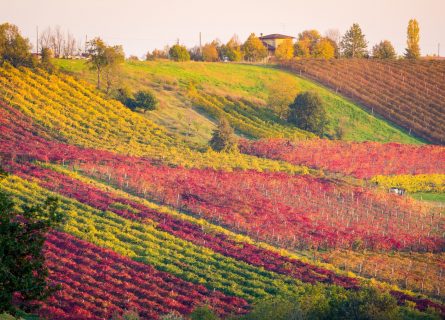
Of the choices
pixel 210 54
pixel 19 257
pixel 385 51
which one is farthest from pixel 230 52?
pixel 19 257

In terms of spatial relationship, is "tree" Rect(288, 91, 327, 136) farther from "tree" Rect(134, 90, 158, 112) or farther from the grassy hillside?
"tree" Rect(134, 90, 158, 112)

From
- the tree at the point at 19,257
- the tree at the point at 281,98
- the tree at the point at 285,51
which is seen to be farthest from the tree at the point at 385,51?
Result: the tree at the point at 19,257

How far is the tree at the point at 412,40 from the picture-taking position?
5374 inches

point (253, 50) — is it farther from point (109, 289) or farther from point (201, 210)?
point (109, 289)

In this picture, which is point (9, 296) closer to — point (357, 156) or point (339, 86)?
point (357, 156)

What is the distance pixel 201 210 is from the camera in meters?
51.8

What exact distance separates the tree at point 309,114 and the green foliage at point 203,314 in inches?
2425

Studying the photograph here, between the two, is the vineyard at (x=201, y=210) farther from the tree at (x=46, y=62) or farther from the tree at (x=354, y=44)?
the tree at (x=354, y=44)

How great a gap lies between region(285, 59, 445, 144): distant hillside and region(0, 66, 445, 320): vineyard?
1464 cm

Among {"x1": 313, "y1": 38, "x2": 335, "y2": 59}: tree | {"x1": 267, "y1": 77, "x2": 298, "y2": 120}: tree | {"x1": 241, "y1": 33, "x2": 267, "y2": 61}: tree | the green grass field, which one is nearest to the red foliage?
the green grass field

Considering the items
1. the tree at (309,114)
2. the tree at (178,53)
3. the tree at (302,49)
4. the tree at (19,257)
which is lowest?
the tree at (19,257)

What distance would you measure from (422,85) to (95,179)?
7304 centimetres

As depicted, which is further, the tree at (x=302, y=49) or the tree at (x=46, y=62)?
the tree at (x=302, y=49)

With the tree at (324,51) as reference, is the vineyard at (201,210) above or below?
below
